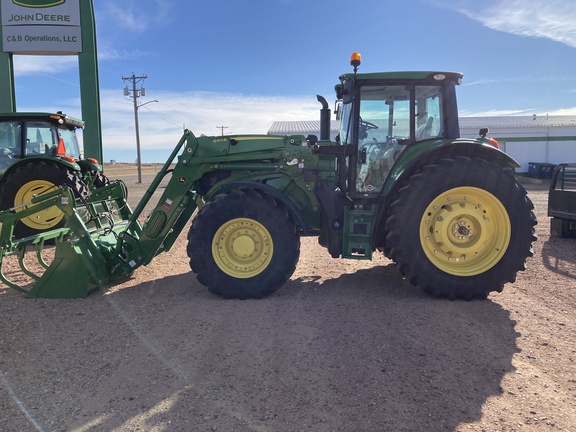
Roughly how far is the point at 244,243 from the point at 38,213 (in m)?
5.12

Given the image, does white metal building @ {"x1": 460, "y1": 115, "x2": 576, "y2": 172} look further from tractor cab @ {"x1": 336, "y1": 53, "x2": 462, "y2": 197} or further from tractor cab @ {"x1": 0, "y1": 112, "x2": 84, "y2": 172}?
tractor cab @ {"x1": 336, "y1": 53, "x2": 462, "y2": 197}

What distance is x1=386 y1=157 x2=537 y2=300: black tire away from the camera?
459cm

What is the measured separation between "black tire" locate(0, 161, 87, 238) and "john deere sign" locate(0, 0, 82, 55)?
6309mm

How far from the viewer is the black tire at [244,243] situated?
15.5 ft

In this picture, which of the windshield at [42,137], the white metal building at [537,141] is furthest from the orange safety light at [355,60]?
the white metal building at [537,141]

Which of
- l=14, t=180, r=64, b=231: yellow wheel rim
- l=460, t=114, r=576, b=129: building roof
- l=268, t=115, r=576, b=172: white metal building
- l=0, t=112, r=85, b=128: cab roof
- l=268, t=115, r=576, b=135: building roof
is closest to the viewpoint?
l=14, t=180, r=64, b=231: yellow wheel rim

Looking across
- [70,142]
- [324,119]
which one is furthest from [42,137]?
[324,119]

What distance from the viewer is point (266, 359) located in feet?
10.9

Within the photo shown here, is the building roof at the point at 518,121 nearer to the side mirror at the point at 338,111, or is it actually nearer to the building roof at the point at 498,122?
the building roof at the point at 498,122

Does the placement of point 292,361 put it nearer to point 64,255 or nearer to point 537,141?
point 64,255

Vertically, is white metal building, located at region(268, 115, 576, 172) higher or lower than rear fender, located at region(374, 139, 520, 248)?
higher

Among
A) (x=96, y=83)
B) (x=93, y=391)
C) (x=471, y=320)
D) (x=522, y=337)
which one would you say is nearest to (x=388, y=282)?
(x=471, y=320)

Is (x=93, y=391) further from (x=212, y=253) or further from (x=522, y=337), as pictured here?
(x=522, y=337)

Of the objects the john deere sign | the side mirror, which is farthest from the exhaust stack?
the john deere sign
